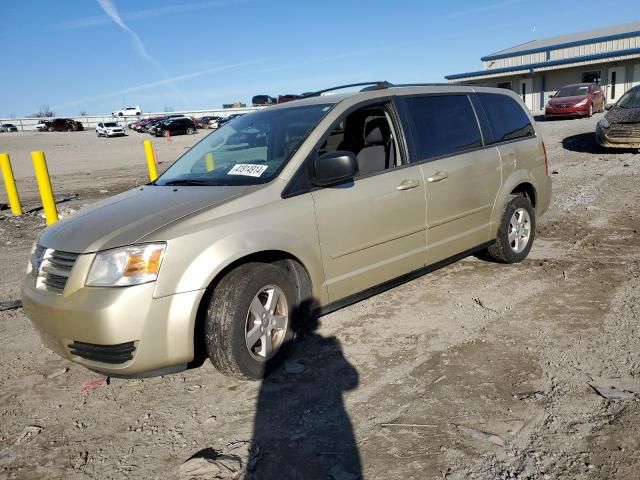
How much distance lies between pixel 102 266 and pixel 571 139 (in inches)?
682

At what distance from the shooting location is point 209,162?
435 cm

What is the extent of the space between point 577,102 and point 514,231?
20.3m

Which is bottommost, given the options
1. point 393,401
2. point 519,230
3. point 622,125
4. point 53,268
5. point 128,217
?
point 393,401

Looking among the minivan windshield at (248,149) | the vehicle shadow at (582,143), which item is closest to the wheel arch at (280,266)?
the minivan windshield at (248,149)

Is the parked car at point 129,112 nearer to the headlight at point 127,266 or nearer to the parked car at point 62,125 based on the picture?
the parked car at point 62,125

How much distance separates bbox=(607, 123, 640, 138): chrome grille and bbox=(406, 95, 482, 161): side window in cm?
965

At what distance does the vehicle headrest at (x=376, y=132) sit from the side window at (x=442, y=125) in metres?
0.23

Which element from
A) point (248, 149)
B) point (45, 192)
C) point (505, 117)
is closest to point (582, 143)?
point (505, 117)

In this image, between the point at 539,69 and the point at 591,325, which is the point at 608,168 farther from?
the point at 539,69

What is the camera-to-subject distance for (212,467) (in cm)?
262

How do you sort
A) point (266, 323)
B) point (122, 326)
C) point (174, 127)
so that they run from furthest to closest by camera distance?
point (174, 127) < point (266, 323) < point (122, 326)

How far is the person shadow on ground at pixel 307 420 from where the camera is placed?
8.52ft

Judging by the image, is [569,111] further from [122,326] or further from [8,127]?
[8,127]

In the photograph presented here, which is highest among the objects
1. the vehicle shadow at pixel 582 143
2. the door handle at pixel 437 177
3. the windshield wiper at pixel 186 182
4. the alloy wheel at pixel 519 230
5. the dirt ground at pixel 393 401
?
the windshield wiper at pixel 186 182
